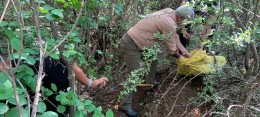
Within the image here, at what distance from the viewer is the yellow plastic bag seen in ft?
10.8

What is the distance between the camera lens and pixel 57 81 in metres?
2.10

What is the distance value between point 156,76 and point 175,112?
105 centimetres

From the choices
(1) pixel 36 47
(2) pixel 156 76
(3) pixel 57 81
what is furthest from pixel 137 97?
(1) pixel 36 47

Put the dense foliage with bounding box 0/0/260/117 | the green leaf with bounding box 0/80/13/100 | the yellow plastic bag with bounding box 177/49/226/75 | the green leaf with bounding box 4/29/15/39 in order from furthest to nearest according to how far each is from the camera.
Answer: the yellow plastic bag with bounding box 177/49/226/75, the green leaf with bounding box 4/29/15/39, the dense foliage with bounding box 0/0/260/117, the green leaf with bounding box 0/80/13/100

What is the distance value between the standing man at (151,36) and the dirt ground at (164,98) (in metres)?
0.27

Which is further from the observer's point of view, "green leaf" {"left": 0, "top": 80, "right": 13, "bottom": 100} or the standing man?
the standing man

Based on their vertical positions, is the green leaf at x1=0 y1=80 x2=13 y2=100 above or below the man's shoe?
above

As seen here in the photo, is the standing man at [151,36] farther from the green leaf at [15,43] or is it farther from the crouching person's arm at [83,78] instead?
the green leaf at [15,43]

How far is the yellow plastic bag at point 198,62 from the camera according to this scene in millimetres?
3301

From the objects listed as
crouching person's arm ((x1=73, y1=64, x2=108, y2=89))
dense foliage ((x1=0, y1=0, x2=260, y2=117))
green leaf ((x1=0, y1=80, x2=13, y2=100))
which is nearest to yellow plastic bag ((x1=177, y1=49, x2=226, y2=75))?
dense foliage ((x1=0, y1=0, x2=260, y2=117))

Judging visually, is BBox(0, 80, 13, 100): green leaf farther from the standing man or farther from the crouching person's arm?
the standing man

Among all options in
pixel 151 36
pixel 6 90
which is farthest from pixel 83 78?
pixel 151 36

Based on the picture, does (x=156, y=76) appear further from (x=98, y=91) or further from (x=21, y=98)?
(x=21, y=98)

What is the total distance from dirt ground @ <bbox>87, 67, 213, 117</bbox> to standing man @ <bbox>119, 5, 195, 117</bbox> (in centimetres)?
27
